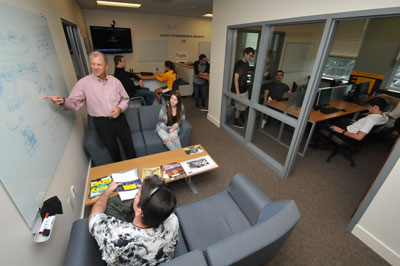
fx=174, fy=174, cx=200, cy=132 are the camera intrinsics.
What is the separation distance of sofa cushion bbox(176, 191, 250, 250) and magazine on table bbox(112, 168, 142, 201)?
46 centimetres

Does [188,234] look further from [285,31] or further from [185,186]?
[285,31]

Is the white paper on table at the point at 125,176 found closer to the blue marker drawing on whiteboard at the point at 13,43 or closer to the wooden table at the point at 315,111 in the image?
the blue marker drawing on whiteboard at the point at 13,43

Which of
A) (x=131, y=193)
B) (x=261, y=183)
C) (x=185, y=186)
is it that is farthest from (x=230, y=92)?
(x=131, y=193)

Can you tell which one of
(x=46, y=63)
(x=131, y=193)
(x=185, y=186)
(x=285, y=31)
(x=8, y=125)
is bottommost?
(x=185, y=186)

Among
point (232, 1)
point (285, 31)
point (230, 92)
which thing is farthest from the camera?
point (285, 31)

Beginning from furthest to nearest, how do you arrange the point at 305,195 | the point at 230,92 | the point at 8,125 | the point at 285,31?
the point at 285,31
the point at 230,92
the point at 305,195
the point at 8,125

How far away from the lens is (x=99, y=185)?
172 cm

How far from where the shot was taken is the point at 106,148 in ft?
7.69

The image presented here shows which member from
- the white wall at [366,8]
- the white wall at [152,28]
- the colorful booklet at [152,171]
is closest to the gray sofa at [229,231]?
the colorful booklet at [152,171]

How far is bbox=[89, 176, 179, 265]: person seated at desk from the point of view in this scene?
2.81 feet

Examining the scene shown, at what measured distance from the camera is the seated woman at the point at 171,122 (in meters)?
2.61

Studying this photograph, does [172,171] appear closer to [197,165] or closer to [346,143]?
[197,165]

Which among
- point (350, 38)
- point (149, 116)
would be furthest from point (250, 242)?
point (350, 38)

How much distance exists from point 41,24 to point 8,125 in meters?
1.39
